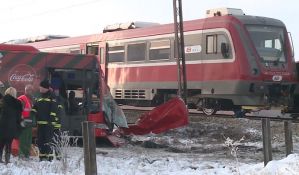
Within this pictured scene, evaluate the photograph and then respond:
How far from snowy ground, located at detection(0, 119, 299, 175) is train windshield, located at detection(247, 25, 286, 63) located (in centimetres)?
308

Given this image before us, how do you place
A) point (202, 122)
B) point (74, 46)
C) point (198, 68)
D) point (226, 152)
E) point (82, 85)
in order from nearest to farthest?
point (226, 152), point (82, 85), point (202, 122), point (198, 68), point (74, 46)

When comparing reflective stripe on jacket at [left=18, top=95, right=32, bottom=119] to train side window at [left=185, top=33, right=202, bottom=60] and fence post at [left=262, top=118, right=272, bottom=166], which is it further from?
train side window at [left=185, top=33, right=202, bottom=60]

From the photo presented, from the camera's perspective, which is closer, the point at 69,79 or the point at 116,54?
the point at 69,79

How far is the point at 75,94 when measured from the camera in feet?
44.0

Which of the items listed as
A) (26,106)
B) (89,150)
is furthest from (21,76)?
(89,150)

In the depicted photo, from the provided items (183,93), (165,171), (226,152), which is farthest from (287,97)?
(165,171)

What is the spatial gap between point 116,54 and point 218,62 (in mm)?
5423

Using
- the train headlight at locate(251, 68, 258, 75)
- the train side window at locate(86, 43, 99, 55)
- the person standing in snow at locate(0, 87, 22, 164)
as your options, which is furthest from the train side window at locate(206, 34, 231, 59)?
the person standing in snow at locate(0, 87, 22, 164)

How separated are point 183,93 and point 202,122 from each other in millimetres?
2159

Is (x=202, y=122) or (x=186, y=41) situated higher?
(x=186, y=41)

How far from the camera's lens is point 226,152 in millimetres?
12430

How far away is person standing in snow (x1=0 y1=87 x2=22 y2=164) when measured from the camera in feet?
32.3

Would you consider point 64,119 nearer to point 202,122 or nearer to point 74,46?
point 202,122

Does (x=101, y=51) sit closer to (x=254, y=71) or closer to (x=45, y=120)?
(x=254, y=71)
